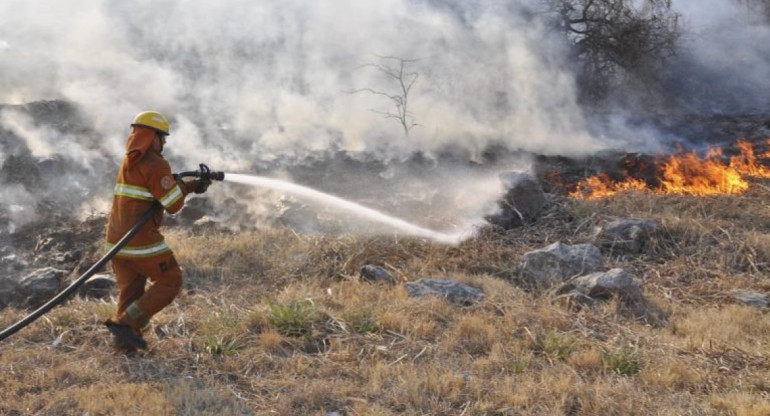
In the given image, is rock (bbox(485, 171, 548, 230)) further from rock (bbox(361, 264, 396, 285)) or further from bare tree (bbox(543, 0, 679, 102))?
bare tree (bbox(543, 0, 679, 102))

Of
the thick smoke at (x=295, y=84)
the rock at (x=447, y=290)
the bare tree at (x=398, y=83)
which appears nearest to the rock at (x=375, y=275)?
the rock at (x=447, y=290)

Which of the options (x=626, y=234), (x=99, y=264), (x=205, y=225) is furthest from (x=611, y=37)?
(x=99, y=264)

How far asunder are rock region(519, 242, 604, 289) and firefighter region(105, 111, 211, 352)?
3.06m

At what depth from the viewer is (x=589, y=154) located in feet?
31.8

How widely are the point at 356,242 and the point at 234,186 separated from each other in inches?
99.7

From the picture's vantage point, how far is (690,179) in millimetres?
8586

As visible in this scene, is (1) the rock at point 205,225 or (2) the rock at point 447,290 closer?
(2) the rock at point 447,290

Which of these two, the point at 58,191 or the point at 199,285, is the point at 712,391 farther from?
the point at 58,191

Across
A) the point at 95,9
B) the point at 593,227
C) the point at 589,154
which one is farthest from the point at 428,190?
the point at 95,9

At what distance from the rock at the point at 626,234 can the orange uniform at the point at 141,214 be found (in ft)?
13.8

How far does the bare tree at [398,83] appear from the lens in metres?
10.3

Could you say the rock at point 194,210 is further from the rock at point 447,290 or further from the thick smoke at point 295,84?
the rock at point 447,290

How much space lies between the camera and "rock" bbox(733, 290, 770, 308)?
531cm

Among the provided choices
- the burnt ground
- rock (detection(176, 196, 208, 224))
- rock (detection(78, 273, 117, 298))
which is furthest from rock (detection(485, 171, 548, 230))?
rock (detection(78, 273, 117, 298))
